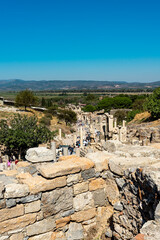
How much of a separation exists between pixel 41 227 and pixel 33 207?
1.45 ft

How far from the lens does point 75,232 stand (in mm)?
4070

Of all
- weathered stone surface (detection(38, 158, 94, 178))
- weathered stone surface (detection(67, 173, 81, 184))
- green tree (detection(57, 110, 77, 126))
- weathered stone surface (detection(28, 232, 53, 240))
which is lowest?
green tree (detection(57, 110, 77, 126))

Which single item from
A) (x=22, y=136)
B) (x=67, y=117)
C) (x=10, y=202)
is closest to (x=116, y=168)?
(x=10, y=202)

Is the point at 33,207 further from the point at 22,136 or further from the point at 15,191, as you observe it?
the point at 22,136

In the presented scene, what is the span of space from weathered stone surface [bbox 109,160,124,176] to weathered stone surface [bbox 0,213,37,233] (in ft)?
5.78

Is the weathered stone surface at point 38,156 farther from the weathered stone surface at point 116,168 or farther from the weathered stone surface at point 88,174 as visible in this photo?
the weathered stone surface at point 116,168

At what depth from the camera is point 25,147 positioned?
1866 centimetres

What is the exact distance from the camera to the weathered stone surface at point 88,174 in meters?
4.13

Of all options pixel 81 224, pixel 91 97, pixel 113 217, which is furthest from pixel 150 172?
pixel 91 97

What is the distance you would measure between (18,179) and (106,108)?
65288 mm

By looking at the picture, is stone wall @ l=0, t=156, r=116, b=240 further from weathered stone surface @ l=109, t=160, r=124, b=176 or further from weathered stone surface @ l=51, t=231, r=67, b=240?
weathered stone surface @ l=109, t=160, r=124, b=176

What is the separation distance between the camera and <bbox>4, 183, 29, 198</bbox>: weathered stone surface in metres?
3.40

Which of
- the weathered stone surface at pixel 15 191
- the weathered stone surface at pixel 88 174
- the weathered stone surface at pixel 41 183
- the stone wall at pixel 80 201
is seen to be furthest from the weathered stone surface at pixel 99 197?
the weathered stone surface at pixel 15 191

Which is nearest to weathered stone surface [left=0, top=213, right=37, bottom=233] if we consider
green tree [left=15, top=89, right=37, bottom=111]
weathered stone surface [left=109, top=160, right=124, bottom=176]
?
weathered stone surface [left=109, top=160, right=124, bottom=176]
